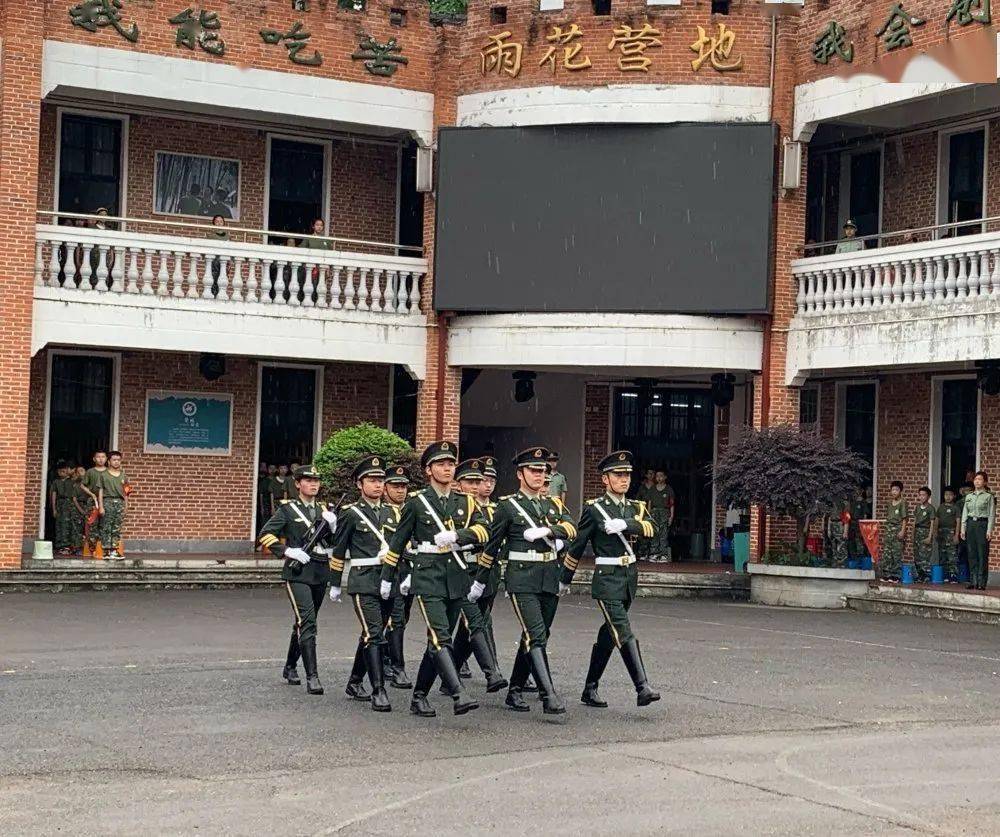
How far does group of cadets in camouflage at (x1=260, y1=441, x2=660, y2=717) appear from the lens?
12.7 meters

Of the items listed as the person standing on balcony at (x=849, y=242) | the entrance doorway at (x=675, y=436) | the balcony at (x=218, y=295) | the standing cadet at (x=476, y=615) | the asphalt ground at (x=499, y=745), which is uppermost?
the person standing on balcony at (x=849, y=242)

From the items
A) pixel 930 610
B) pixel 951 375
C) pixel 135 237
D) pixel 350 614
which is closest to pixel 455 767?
pixel 350 614

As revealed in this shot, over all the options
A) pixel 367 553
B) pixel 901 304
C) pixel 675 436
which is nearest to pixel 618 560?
pixel 367 553

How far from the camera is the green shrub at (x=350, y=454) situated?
23.1m

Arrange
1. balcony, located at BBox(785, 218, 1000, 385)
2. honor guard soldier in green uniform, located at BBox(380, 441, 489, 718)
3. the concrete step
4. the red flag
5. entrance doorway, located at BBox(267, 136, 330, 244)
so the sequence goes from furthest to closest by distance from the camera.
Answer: entrance doorway, located at BBox(267, 136, 330, 244) < the red flag < balcony, located at BBox(785, 218, 1000, 385) < the concrete step < honor guard soldier in green uniform, located at BBox(380, 441, 489, 718)

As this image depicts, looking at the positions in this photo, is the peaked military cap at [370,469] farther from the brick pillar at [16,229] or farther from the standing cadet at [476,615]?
the brick pillar at [16,229]

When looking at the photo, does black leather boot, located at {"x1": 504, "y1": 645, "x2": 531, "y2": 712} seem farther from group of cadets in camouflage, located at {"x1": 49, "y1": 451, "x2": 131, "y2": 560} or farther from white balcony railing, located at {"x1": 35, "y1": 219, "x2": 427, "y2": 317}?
white balcony railing, located at {"x1": 35, "y1": 219, "x2": 427, "y2": 317}

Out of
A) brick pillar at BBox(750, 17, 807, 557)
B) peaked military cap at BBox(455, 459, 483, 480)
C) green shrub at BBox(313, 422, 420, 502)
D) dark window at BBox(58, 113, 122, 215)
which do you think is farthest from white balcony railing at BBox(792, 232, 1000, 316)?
peaked military cap at BBox(455, 459, 483, 480)

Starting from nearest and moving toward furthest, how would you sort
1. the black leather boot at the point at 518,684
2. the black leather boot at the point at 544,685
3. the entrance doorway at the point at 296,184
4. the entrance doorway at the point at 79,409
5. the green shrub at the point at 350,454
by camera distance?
the black leather boot at the point at 544,685 < the black leather boot at the point at 518,684 < the green shrub at the point at 350,454 < the entrance doorway at the point at 79,409 < the entrance doorway at the point at 296,184

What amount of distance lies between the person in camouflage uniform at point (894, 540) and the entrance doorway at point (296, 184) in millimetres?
9619

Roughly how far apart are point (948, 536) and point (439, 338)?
7.74 m

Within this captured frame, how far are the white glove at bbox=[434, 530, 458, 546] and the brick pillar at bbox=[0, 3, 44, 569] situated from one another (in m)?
12.3

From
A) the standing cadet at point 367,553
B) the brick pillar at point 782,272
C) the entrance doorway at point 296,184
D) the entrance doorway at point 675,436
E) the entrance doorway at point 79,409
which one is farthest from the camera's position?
the entrance doorway at point 675,436

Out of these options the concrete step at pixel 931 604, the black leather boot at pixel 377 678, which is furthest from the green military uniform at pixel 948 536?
the black leather boot at pixel 377 678
